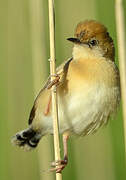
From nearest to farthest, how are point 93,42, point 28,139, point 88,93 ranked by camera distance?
1. point 88,93
2. point 93,42
3. point 28,139

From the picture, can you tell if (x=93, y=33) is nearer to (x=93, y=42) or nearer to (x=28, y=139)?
(x=93, y=42)

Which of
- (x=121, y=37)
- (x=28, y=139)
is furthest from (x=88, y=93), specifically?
(x=28, y=139)

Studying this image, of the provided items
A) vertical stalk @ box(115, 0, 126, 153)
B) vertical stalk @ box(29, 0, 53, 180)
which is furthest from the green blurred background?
vertical stalk @ box(115, 0, 126, 153)

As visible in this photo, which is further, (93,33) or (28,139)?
(28,139)

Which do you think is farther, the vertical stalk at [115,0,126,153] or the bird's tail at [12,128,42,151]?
the bird's tail at [12,128,42,151]

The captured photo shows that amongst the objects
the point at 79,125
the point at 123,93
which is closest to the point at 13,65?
the point at 79,125

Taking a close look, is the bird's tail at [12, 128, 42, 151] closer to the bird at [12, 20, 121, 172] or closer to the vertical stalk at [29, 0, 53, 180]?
the vertical stalk at [29, 0, 53, 180]

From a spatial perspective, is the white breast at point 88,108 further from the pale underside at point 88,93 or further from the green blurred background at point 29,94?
the green blurred background at point 29,94
